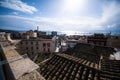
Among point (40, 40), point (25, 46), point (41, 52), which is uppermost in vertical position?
point (40, 40)

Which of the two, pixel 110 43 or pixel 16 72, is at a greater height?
pixel 16 72

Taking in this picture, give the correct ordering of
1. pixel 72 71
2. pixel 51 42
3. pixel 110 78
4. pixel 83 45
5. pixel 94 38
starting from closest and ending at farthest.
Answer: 1. pixel 110 78
2. pixel 72 71
3. pixel 83 45
4. pixel 94 38
5. pixel 51 42

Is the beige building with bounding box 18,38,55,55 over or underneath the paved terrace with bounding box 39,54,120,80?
underneath

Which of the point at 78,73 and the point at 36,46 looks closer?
the point at 78,73

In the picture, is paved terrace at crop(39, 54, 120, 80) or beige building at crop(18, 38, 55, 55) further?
beige building at crop(18, 38, 55, 55)

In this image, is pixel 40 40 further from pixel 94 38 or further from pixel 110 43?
pixel 110 43

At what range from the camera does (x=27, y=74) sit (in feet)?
9.07

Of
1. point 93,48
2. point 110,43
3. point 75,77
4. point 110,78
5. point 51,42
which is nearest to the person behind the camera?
point 110,78

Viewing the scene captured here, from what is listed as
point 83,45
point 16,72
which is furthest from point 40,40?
point 16,72

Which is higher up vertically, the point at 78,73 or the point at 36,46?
the point at 78,73

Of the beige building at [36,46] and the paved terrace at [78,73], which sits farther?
the beige building at [36,46]

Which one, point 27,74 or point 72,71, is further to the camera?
point 72,71

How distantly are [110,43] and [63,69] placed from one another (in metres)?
24.4

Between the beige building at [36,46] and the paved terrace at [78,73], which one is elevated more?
the paved terrace at [78,73]
